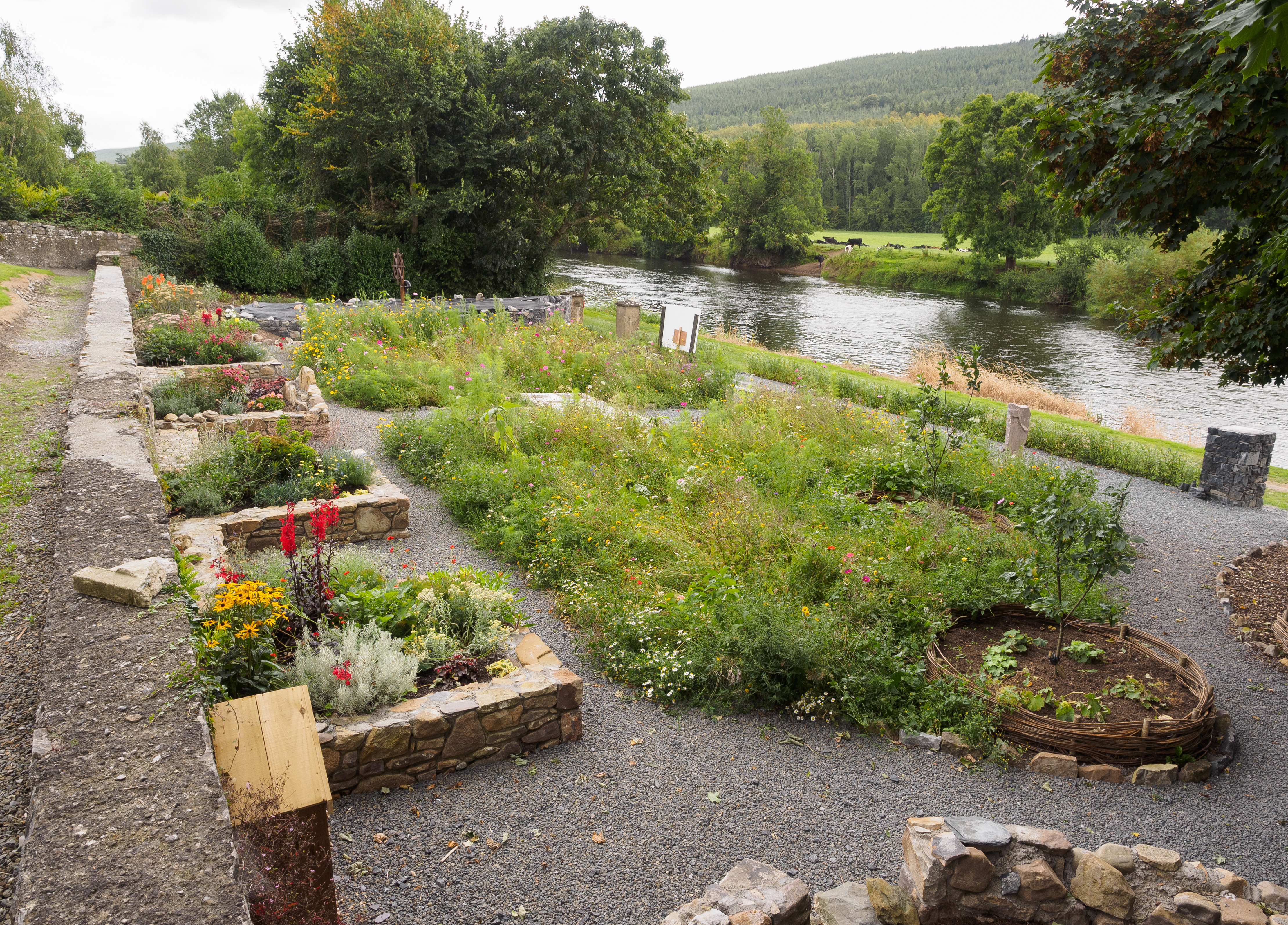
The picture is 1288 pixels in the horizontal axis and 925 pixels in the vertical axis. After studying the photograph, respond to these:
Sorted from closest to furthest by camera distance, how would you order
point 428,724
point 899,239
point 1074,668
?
point 428,724 → point 1074,668 → point 899,239

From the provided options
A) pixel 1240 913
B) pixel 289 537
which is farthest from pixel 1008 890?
pixel 289 537

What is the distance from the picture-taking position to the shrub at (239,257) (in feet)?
66.9

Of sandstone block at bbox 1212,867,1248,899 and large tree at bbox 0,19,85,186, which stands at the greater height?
large tree at bbox 0,19,85,186

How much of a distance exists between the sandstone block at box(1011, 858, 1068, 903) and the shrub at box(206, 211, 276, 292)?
2280 cm

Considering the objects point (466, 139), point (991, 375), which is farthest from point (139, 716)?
point (466, 139)

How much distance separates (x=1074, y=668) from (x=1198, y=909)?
2.15m

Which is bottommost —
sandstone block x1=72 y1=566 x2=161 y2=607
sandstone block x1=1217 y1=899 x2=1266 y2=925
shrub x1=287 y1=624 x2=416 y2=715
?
sandstone block x1=1217 y1=899 x2=1266 y2=925

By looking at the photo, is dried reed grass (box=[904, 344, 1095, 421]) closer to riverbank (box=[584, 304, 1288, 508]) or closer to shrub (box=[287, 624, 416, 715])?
riverbank (box=[584, 304, 1288, 508])

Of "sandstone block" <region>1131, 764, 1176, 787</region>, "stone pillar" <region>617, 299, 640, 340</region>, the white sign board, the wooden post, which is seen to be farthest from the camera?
"stone pillar" <region>617, 299, 640, 340</region>

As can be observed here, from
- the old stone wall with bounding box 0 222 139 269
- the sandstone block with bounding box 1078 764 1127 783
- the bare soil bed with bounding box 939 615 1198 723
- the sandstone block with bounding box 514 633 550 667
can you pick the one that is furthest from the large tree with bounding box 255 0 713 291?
the sandstone block with bounding box 1078 764 1127 783

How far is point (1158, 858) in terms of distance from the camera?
302 cm

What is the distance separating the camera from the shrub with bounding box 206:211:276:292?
66.9 feet

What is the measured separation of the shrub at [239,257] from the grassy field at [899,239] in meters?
39.0

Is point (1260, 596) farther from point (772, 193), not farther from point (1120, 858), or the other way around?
point (772, 193)
